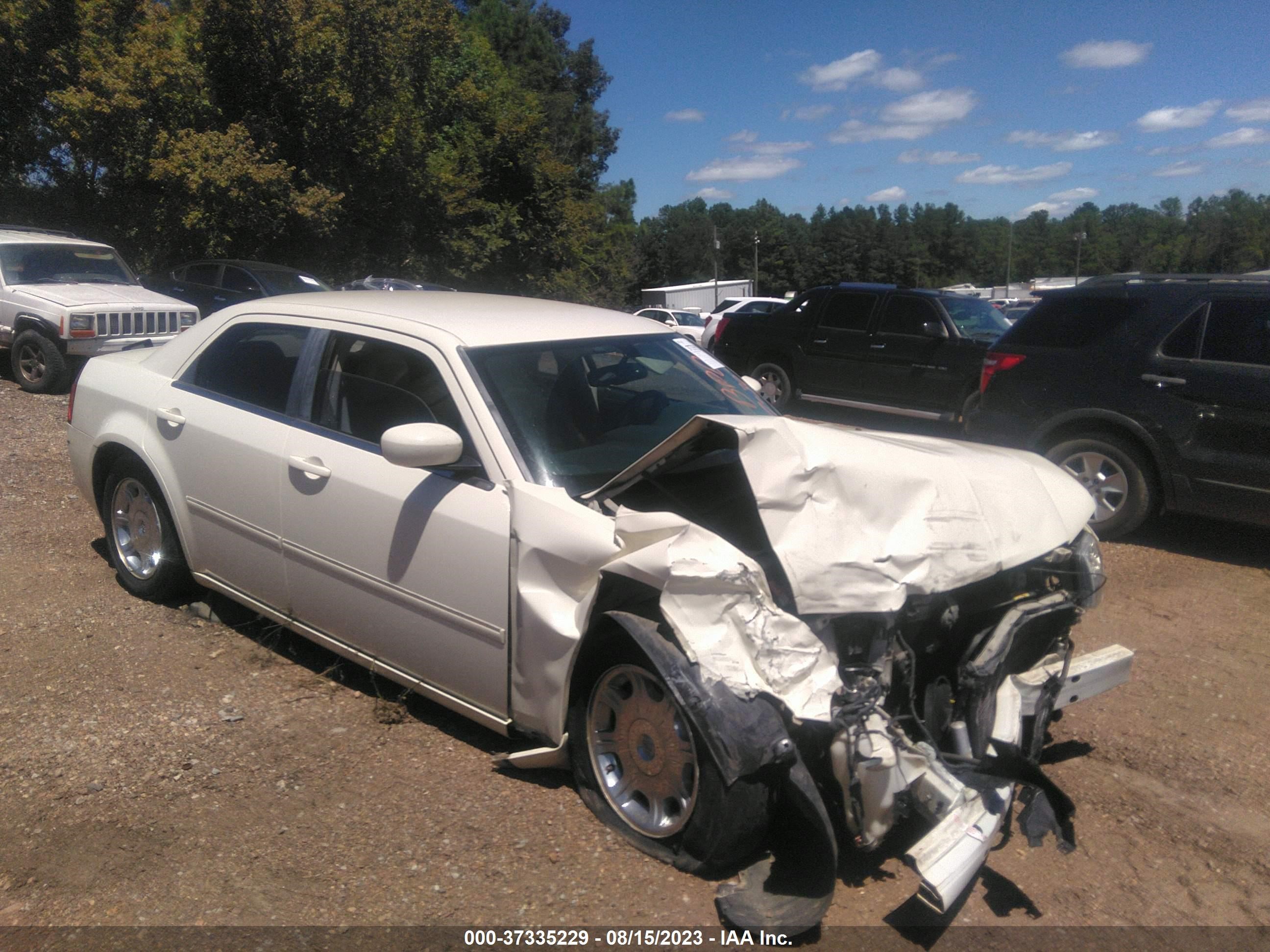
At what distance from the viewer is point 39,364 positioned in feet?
37.2

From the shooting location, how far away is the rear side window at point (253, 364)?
4.40 meters

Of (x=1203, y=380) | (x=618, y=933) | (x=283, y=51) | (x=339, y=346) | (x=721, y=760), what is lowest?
(x=618, y=933)

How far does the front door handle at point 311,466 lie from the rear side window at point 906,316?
8708mm

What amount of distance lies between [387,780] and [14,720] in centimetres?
161

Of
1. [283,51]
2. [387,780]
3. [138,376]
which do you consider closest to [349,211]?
[283,51]

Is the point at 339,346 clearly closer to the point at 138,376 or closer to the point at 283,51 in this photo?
the point at 138,376

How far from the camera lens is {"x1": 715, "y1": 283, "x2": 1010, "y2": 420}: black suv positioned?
11.2m

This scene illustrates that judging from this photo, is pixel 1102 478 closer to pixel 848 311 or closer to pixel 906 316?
pixel 906 316

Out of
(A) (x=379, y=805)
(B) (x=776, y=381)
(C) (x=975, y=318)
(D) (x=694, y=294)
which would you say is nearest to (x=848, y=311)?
A: (B) (x=776, y=381)

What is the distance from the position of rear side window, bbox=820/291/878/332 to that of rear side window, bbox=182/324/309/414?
8469mm

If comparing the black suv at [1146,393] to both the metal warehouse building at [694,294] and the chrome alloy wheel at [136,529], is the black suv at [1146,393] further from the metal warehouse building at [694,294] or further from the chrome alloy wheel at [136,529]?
the metal warehouse building at [694,294]

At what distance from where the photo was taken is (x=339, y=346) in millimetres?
4242

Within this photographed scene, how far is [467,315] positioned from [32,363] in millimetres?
9434

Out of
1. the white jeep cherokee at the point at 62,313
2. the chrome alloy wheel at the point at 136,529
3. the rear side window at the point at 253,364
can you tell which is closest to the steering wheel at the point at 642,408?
the rear side window at the point at 253,364
